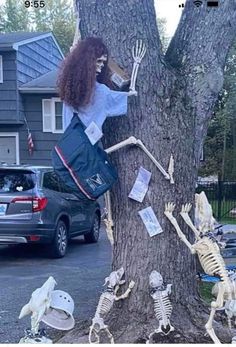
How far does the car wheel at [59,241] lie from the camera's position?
32.1 ft

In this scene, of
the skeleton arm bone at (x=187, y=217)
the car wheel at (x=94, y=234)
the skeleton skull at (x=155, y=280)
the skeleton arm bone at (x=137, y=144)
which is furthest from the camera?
the car wheel at (x=94, y=234)

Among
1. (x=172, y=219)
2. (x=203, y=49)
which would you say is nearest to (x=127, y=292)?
(x=172, y=219)

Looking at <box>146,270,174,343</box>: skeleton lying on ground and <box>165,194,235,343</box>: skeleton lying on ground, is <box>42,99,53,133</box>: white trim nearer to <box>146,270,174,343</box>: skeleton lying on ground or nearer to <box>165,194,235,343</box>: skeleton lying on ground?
<box>146,270,174,343</box>: skeleton lying on ground

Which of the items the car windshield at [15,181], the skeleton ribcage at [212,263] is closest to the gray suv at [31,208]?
the car windshield at [15,181]

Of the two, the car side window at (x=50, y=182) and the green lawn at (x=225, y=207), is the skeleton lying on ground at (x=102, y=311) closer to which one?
the car side window at (x=50, y=182)

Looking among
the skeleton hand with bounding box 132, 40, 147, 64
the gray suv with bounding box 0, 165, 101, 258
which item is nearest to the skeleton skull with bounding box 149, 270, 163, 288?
the skeleton hand with bounding box 132, 40, 147, 64

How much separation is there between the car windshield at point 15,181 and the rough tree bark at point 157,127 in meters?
4.87

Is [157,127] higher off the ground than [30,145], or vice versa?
[157,127]

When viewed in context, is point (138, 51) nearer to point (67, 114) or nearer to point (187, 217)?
point (67, 114)

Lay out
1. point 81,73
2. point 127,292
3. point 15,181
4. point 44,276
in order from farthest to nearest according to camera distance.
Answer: point 15,181 < point 44,276 < point 127,292 < point 81,73

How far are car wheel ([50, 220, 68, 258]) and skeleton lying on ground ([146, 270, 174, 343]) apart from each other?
542cm

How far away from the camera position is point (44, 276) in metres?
8.33

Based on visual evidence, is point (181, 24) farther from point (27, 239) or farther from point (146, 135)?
point (27, 239)

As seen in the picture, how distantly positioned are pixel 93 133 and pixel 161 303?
1.41 metres
